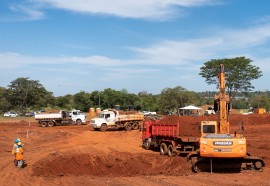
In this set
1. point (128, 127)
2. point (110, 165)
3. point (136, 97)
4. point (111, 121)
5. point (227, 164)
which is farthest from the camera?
point (136, 97)

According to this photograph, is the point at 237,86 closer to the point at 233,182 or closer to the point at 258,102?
the point at 258,102

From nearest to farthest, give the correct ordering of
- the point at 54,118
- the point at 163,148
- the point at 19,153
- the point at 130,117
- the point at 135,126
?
the point at 19,153
the point at 163,148
the point at 130,117
the point at 135,126
the point at 54,118

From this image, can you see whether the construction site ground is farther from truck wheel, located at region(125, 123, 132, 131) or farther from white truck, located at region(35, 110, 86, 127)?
white truck, located at region(35, 110, 86, 127)

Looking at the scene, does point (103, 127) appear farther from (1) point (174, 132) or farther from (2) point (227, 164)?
(2) point (227, 164)

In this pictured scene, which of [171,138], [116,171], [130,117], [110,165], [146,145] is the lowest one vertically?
[116,171]

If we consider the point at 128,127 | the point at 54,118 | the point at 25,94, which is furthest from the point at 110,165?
the point at 25,94

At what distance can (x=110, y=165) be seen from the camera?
71.7ft

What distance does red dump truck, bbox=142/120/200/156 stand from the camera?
78.0 ft

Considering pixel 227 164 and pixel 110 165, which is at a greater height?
pixel 227 164

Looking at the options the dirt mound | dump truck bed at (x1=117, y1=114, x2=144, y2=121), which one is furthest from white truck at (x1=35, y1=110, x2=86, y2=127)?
the dirt mound

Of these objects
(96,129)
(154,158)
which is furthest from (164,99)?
(154,158)

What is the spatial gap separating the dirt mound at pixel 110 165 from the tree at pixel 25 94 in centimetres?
7651

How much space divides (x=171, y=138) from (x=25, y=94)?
7731cm

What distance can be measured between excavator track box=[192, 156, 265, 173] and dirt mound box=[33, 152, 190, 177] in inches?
27.3
